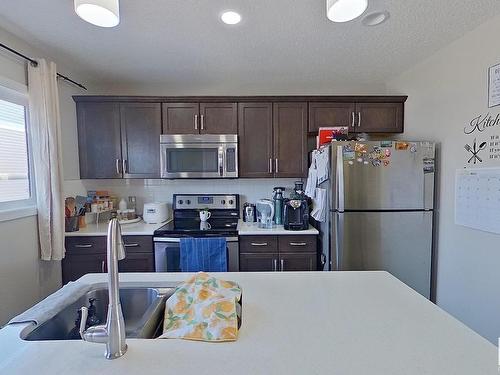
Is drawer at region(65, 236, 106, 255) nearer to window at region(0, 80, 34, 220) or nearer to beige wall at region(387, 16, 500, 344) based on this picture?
window at region(0, 80, 34, 220)

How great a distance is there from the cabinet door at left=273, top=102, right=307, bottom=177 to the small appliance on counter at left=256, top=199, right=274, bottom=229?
0.30 meters

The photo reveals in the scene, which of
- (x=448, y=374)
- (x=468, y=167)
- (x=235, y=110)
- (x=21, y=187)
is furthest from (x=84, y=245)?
(x=468, y=167)

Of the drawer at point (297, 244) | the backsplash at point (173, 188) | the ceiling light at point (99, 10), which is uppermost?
the ceiling light at point (99, 10)

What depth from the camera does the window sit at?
1.94 metres

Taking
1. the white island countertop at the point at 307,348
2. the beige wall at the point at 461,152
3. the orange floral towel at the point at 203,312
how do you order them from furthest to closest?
the beige wall at the point at 461,152
the orange floral towel at the point at 203,312
the white island countertop at the point at 307,348

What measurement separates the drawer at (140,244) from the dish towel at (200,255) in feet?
1.01

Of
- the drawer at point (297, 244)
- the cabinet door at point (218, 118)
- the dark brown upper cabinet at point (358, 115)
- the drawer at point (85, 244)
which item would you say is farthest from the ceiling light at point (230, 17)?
the drawer at point (85, 244)

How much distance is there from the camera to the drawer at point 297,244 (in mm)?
2494

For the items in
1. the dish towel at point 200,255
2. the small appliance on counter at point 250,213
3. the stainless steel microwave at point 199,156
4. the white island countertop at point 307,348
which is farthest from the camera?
the small appliance on counter at point 250,213

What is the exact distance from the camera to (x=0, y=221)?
1.85 meters

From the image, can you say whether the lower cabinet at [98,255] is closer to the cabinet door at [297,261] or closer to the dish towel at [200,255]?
the dish towel at [200,255]

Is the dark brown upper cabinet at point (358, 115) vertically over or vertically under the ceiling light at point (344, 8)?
under

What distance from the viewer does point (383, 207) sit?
2.20 meters

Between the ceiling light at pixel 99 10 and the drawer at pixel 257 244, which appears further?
the drawer at pixel 257 244
